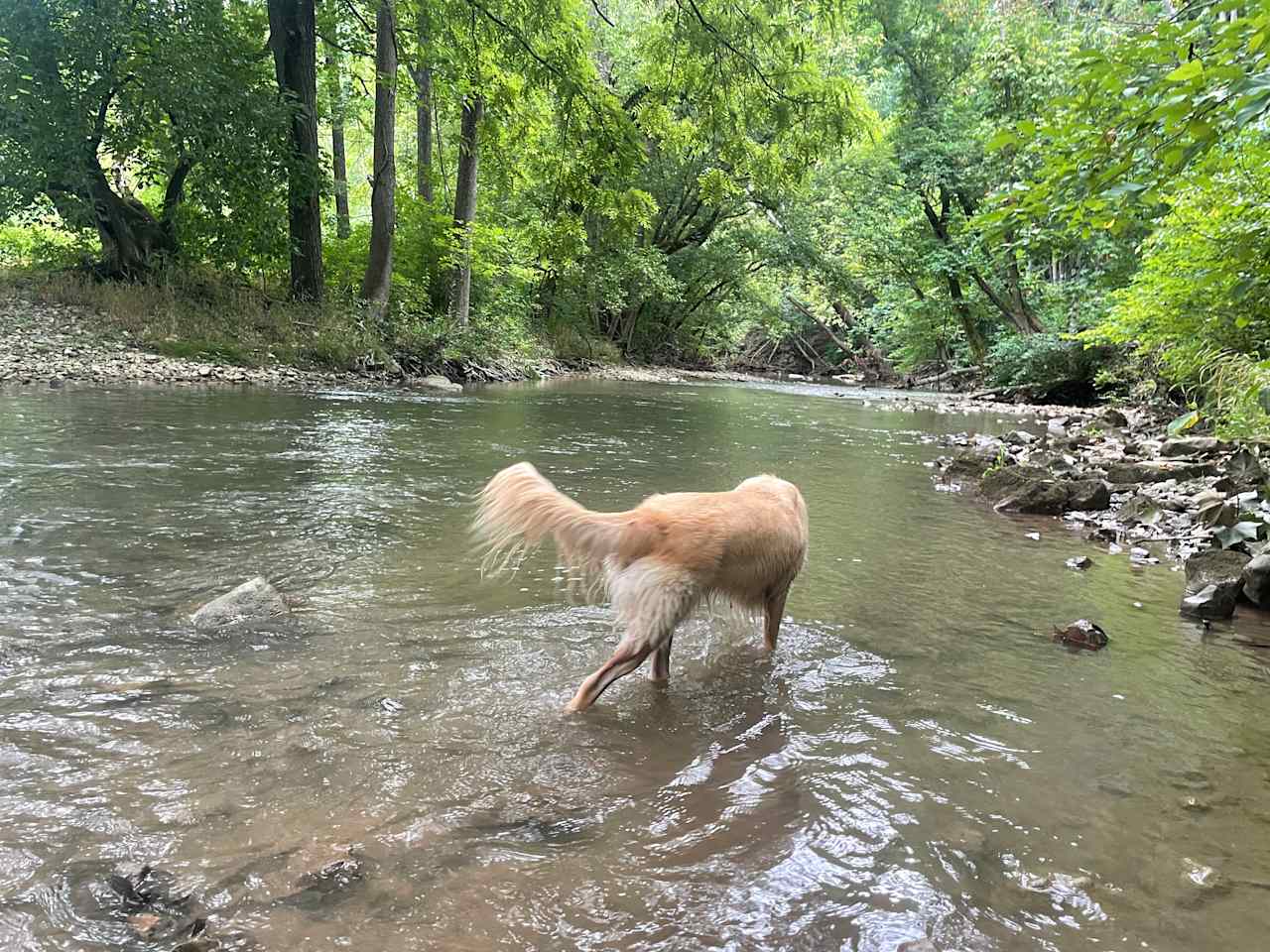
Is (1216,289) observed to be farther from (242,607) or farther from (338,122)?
(338,122)

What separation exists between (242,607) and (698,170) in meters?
29.8

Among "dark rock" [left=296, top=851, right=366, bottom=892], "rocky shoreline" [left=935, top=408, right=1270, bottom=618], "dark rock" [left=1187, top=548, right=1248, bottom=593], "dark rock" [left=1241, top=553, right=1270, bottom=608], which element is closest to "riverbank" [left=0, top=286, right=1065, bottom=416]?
"rocky shoreline" [left=935, top=408, right=1270, bottom=618]

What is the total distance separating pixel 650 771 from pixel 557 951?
1004 mm

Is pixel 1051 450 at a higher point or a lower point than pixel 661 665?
higher

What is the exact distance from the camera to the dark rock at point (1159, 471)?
29.1 feet

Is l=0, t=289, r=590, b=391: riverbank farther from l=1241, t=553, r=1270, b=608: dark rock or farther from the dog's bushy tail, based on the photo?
l=1241, t=553, r=1270, b=608: dark rock

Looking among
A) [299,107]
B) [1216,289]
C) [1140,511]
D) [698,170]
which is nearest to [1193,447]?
[1216,289]

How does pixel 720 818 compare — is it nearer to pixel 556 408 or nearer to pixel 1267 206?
pixel 1267 206

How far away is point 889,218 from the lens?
29.4 m

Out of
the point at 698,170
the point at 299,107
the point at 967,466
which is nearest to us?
the point at 967,466

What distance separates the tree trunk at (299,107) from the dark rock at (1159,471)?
57.3ft

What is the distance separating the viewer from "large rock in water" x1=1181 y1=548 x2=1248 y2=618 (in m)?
4.96

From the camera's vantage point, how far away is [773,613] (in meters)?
4.23

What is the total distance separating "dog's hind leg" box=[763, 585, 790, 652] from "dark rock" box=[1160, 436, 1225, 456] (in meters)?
8.81
